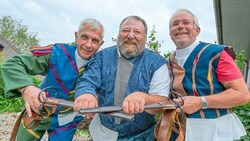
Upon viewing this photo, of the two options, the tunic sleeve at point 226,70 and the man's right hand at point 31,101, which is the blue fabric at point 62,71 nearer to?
the man's right hand at point 31,101

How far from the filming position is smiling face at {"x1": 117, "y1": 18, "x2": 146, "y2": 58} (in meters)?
2.28

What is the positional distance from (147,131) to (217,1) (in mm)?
8981

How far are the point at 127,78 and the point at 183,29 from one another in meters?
0.62

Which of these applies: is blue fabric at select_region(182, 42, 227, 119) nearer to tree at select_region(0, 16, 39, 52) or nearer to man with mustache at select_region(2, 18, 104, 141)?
man with mustache at select_region(2, 18, 104, 141)

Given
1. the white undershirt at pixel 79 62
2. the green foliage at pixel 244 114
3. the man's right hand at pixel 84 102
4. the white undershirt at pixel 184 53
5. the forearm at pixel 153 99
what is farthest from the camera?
the green foliage at pixel 244 114

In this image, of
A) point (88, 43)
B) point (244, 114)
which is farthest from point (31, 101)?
point (244, 114)

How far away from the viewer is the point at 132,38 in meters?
2.28

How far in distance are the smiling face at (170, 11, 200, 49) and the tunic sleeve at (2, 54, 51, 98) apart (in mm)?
1020

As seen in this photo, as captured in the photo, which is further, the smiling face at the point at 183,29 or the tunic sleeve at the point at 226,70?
the smiling face at the point at 183,29

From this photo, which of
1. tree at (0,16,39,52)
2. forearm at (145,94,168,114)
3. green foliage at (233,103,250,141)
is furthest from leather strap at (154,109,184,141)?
tree at (0,16,39,52)

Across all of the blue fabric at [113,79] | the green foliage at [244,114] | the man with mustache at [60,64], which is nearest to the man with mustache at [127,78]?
the blue fabric at [113,79]

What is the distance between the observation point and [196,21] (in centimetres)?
258

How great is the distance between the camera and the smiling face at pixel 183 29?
8.26 feet

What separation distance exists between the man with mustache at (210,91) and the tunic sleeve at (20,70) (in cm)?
101
